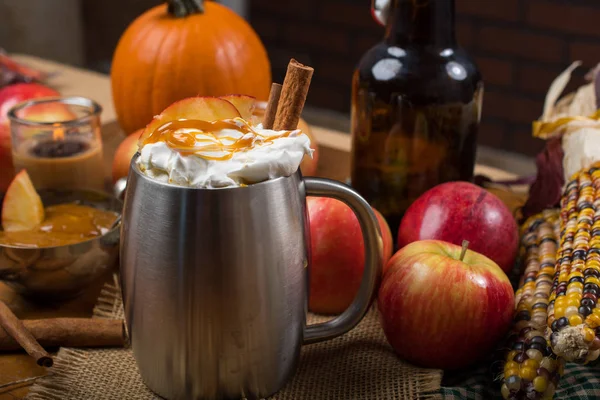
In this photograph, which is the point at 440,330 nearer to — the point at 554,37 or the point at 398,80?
the point at 398,80

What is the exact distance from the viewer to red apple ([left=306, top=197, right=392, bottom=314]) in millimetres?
638

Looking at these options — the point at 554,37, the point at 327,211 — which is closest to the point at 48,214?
the point at 327,211

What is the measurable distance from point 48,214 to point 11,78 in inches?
22.2

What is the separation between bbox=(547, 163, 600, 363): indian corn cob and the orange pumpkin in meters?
0.47

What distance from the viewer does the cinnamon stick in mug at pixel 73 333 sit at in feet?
1.94

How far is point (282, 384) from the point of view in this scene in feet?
1.82

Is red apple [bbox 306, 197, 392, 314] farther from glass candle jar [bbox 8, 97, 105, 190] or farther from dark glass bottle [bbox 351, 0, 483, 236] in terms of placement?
glass candle jar [bbox 8, 97, 105, 190]

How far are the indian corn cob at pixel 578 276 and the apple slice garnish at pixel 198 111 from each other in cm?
30

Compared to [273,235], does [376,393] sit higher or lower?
lower

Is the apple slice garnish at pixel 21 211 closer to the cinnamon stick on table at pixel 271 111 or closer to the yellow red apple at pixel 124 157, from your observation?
the yellow red apple at pixel 124 157

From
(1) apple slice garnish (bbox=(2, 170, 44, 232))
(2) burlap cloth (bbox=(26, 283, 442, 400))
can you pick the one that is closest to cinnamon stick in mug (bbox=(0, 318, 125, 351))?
(2) burlap cloth (bbox=(26, 283, 442, 400))

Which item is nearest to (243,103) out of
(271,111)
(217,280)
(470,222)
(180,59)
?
(271,111)

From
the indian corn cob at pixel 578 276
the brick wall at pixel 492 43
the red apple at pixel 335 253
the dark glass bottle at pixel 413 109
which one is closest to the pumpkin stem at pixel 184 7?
the dark glass bottle at pixel 413 109

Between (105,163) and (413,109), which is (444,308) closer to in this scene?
(413,109)
